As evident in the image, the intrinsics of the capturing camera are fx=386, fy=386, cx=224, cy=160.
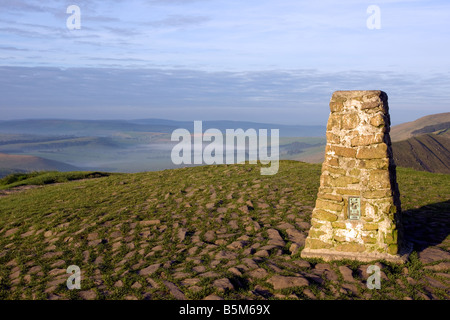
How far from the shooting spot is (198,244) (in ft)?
33.7

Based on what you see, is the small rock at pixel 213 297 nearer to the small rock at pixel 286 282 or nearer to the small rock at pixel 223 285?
the small rock at pixel 223 285

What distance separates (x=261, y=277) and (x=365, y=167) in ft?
10.9

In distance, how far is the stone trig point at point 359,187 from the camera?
8.44m

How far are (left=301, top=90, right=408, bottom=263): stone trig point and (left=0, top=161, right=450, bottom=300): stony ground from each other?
0.45 metres

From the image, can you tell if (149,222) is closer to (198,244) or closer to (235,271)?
(198,244)

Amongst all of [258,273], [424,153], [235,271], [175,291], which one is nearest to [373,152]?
[258,273]

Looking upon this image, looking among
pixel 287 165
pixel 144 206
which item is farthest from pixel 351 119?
pixel 287 165

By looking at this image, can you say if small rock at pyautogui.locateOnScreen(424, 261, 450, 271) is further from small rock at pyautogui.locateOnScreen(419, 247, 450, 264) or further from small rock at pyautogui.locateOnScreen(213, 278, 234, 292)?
small rock at pyautogui.locateOnScreen(213, 278, 234, 292)

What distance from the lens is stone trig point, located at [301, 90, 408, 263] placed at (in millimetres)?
8438

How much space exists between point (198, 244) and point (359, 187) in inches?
172

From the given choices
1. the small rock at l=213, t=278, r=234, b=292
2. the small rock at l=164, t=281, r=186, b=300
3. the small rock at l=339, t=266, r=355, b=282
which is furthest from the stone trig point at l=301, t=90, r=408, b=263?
the small rock at l=164, t=281, r=186, b=300

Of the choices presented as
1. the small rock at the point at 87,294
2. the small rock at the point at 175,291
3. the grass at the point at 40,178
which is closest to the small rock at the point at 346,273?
the small rock at the point at 175,291
